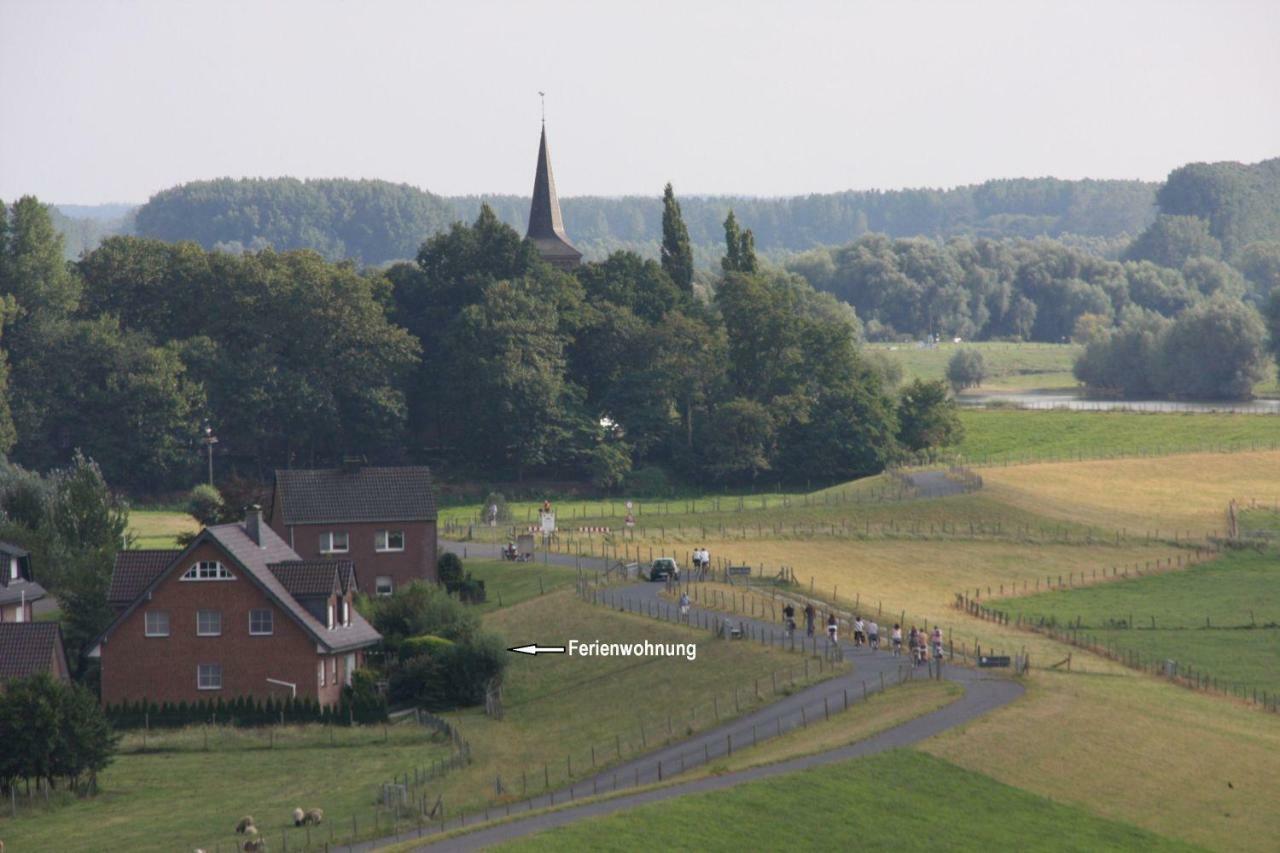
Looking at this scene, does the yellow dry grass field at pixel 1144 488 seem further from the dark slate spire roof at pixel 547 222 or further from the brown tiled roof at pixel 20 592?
the brown tiled roof at pixel 20 592

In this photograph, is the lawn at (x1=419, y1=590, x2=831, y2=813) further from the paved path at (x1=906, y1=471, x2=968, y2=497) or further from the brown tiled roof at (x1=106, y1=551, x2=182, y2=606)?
the paved path at (x1=906, y1=471, x2=968, y2=497)

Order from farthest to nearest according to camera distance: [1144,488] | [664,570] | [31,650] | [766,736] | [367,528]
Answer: [1144,488] → [367,528] → [664,570] → [31,650] → [766,736]

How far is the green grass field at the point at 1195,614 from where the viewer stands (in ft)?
284

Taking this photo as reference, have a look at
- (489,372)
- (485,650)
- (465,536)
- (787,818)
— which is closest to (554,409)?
(489,372)

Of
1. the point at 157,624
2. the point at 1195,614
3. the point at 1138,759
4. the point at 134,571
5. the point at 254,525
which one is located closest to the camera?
the point at 1138,759

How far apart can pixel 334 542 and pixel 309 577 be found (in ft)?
58.7

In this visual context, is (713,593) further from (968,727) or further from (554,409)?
(554,409)

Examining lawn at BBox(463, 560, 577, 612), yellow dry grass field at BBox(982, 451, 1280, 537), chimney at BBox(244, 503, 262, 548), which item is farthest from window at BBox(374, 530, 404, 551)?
yellow dry grass field at BBox(982, 451, 1280, 537)

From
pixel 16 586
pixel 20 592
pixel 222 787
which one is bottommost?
pixel 222 787

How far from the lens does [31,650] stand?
7694 cm

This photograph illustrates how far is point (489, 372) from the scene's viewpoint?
14038cm

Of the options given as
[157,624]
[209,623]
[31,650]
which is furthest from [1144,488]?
[31,650]

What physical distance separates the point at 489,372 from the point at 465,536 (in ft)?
90.9

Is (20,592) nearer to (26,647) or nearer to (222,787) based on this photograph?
(26,647)
